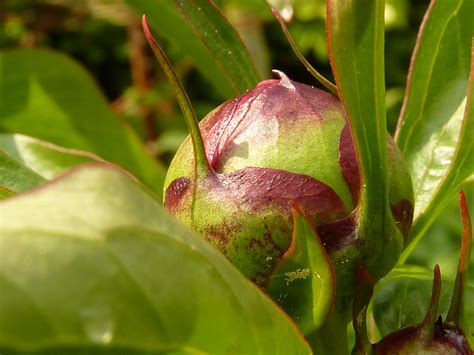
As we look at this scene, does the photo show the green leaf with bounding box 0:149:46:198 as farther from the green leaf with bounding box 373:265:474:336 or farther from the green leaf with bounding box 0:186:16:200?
the green leaf with bounding box 373:265:474:336

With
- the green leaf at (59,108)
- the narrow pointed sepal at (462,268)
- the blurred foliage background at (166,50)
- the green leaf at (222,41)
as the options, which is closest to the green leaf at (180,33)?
the green leaf at (222,41)

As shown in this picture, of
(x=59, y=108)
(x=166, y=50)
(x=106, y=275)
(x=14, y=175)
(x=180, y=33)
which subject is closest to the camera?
(x=106, y=275)

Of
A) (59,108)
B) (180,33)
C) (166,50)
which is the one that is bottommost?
(166,50)

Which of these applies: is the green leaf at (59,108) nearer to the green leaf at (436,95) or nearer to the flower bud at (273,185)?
the green leaf at (436,95)

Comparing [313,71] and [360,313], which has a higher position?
[313,71]

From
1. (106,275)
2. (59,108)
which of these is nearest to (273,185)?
(106,275)

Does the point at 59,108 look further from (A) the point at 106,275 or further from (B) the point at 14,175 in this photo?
(A) the point at 106,275
